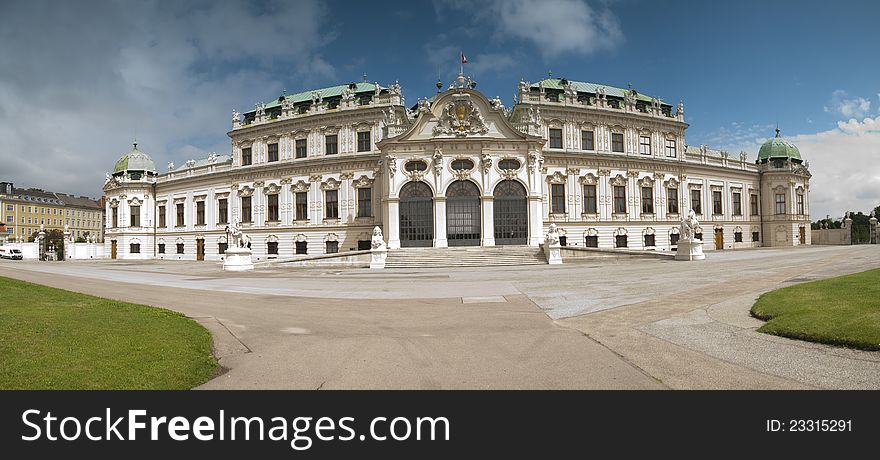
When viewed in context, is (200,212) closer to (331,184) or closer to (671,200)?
(331,184)

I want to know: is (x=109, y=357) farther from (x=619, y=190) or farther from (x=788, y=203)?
(x=788, y=203)

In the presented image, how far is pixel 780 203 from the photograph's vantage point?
54344 millimetres

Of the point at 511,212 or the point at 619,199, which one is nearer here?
the point at 511,212

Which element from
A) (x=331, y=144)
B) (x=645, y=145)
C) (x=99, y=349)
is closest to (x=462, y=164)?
(x=331, y=144)

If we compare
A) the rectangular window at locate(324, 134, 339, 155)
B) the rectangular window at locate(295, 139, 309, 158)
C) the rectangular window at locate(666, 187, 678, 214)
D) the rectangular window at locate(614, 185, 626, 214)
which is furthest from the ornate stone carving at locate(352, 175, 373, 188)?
the rectangular window at locate(666, 187, 678, 214)

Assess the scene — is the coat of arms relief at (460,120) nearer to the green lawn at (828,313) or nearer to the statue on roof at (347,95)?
the statue on roof at (347,95)

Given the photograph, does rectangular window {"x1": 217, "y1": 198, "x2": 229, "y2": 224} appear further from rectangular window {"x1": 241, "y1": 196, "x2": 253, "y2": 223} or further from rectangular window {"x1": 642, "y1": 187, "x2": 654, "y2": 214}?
rectangular window {"x1": 642, "y1": 187, "x2": 654, "y2": 214}

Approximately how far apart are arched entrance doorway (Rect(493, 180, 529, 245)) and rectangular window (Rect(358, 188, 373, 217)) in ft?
44.9

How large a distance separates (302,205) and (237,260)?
706 inches

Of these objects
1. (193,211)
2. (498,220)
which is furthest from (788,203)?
(193,211)

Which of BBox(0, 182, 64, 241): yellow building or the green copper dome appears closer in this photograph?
the green copper dome

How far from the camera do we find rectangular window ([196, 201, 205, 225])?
53.3 metres

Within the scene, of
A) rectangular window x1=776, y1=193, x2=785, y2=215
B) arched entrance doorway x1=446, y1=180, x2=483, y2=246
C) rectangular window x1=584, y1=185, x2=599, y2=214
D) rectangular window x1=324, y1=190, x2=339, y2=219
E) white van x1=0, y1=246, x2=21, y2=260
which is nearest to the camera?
arched entrance doorway x1=446, y1=180, x2=483, y2=246
